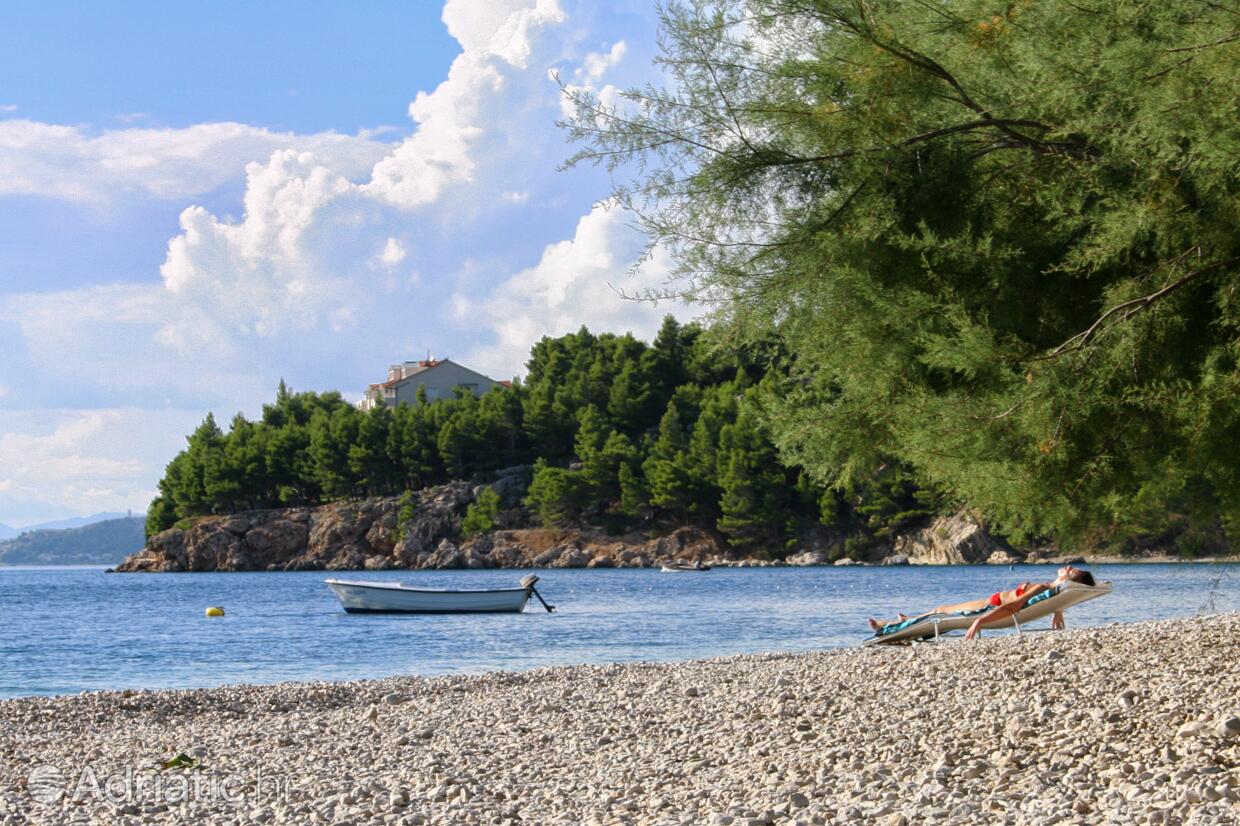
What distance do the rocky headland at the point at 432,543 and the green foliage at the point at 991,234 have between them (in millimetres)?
76520

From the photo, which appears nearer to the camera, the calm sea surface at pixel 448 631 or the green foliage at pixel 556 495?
the calm sea surface at pixel 448 631

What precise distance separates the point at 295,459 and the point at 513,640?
8185 cm

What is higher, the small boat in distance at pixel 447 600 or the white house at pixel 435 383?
the white house at pixel 435 383

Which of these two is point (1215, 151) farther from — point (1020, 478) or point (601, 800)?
point (601, 800)

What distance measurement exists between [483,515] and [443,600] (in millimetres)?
58414

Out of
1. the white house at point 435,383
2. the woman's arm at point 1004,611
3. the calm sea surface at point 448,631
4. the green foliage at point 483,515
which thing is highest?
the white house at point 435,383

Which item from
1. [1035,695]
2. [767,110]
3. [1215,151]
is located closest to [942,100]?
[767,110]

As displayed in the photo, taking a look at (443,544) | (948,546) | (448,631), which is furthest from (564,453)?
(448,631)

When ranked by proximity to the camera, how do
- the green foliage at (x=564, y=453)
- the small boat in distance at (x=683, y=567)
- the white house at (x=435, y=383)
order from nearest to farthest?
the small boat in distance at (x=683, y=567) < the green foliage at (x=564, y=453) < the white house at (x=435, y=383)

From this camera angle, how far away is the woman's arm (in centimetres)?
1755

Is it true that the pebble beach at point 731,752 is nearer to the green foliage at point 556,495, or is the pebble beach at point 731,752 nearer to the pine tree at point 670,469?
the pine tree at point 670,469

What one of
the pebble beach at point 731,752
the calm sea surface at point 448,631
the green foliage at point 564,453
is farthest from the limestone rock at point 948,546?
the pebble beach at point 731,752

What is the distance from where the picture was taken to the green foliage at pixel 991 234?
6680 millimetres

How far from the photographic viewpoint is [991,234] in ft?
24.5
